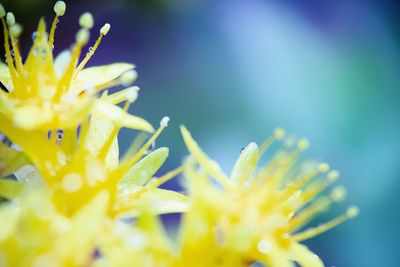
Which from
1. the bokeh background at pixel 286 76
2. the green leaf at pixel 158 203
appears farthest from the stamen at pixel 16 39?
the bokeh background at pixel 286 76

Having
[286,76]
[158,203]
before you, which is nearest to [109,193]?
[158,203]

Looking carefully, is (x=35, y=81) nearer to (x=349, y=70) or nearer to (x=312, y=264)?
(x=312, y=264)

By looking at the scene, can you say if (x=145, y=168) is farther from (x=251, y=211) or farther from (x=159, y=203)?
(x=251, y=211)

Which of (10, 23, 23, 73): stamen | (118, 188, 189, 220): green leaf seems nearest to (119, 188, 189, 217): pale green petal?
(118, 188, 189, 220): green leaf

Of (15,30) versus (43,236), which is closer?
(43,236)

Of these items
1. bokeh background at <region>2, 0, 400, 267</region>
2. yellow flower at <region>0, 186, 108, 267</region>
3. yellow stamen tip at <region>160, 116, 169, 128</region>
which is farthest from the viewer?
bokeh background at <region>2, 0, 400, 267</region>

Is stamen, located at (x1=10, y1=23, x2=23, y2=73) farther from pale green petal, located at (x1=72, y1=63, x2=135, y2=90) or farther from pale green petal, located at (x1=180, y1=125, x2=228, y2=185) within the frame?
pale green petal, located at (x1=180, y1=125, x2=228, y2=185)

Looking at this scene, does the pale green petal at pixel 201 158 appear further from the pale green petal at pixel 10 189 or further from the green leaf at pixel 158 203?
the pale green petal at pixel 10 189

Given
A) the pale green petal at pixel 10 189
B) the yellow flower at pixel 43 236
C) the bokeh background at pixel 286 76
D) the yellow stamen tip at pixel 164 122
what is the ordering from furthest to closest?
the bokeh background at pixel 286 76
the yellow stamen tip at pixel 164 122
the pale green petal at pixel 10 189
the yellow flower at pixel 43 236
